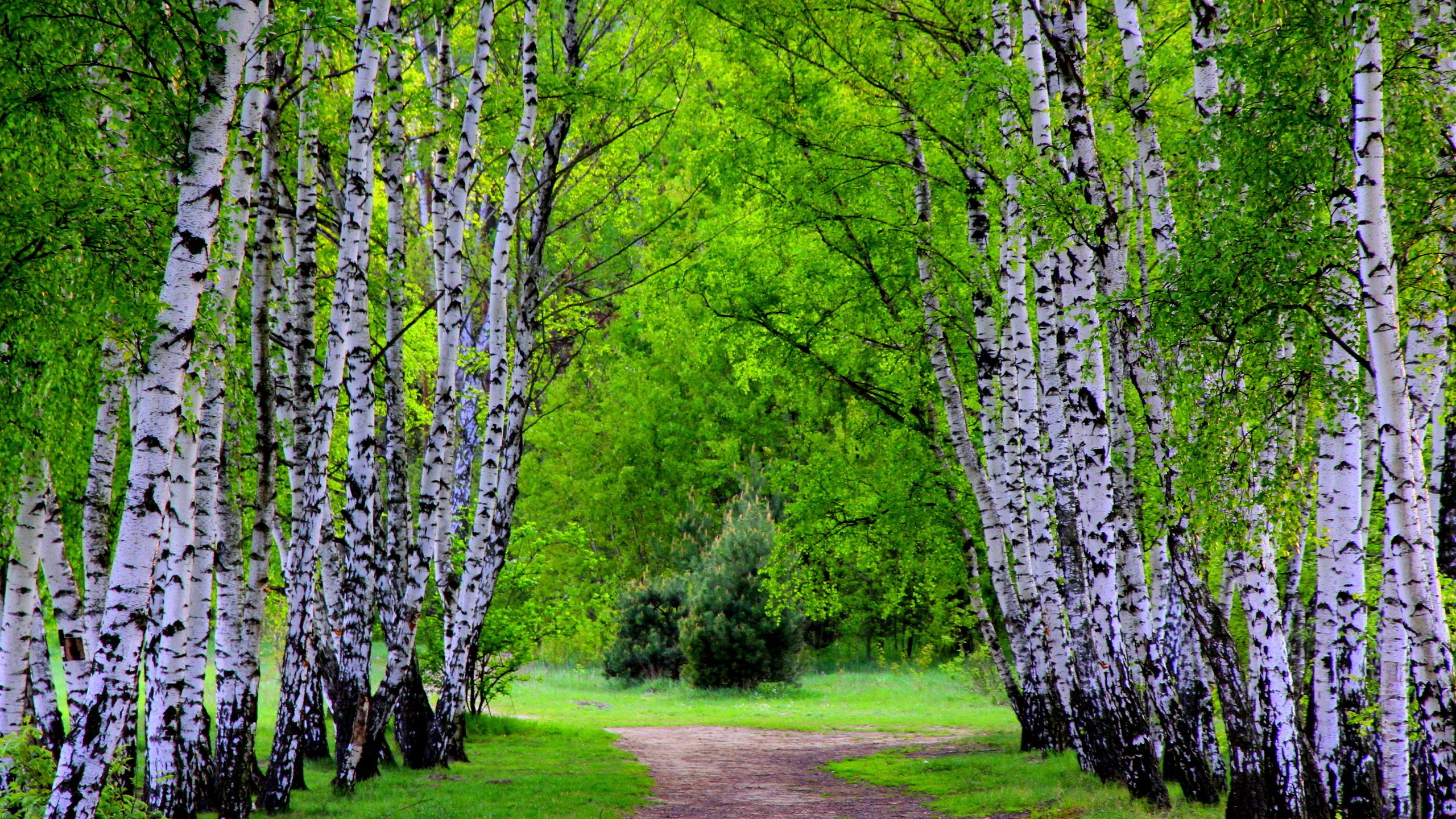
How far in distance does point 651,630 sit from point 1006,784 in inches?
680

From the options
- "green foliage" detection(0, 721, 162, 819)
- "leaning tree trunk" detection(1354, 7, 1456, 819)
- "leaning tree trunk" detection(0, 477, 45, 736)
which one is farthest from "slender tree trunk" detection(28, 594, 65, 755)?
"leaning tree trunk" detection(1354, 7, 1456, 819)

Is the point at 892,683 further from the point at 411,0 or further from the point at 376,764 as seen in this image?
the point at 411,0

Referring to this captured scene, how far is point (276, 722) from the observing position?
Answer: 9297 millimetres

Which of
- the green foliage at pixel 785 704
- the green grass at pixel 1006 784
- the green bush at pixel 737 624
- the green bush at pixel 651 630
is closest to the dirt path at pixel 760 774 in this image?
the green grass at pixel 1006 784

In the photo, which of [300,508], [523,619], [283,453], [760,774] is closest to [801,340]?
[760,774]

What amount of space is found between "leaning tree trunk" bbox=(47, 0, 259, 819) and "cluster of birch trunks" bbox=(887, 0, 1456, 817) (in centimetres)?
556

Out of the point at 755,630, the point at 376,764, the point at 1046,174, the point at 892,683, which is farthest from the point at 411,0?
the point at 892,683

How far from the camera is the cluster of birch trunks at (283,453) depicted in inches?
223

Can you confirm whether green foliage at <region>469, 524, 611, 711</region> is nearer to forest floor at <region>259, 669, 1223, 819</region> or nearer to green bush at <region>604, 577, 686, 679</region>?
forest floor at <region>259, 669, 1223, 819</region>

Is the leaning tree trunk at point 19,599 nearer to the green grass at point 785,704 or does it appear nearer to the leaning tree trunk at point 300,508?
the leaning tree trunk at point 300,508

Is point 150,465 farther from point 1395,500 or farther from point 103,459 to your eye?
point 1395,500

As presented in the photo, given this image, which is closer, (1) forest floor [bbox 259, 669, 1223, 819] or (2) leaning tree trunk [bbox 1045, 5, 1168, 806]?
(2) leaning tree trunk [bbox 1045, 5, 1168, 806]

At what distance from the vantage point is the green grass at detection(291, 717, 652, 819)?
30.8 feet

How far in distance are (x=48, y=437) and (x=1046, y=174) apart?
723 cm
